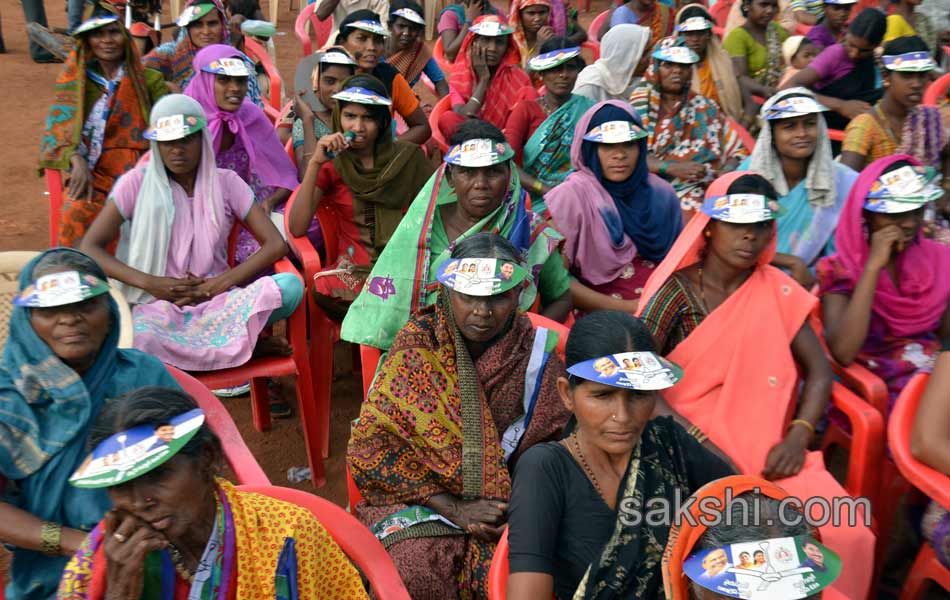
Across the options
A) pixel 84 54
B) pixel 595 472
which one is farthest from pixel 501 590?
pixel 84 54

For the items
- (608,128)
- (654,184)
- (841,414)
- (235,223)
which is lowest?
(841,414)

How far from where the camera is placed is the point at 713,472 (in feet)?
7.69

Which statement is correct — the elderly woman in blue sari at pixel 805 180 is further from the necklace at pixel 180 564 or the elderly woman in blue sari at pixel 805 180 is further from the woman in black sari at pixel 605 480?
the necklace at pixel 180 564

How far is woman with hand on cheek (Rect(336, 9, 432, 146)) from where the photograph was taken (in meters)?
5.29

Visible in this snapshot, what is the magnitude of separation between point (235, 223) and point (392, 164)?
2.57 feet

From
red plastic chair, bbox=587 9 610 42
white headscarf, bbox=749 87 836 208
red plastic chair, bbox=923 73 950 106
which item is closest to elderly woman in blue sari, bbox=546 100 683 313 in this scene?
white headscarf, bbox=749 87 836 208

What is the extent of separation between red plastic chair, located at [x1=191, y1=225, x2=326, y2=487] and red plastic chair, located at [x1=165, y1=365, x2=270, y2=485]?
0.57m

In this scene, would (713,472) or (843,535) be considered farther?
(843,535)

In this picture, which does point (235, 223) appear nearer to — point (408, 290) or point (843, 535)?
point (408, 290)

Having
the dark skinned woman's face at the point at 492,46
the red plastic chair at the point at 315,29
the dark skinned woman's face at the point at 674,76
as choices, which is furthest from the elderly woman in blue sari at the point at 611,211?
the red plastic chair at the point at 315,29

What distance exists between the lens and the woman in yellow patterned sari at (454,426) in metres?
2.65

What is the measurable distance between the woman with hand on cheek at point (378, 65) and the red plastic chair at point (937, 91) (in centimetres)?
306

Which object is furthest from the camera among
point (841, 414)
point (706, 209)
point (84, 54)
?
point (84, 54)

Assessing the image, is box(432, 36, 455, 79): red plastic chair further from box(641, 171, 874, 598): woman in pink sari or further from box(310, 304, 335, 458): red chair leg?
box(641, 171, 874, 598): woman in pink sari
